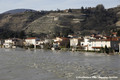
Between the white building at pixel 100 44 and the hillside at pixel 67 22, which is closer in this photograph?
the white building at pixel 100 44

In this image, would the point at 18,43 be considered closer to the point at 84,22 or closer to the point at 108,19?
the point at 84,22

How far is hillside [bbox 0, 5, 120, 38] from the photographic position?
109m

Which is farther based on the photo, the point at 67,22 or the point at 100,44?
the point at 67,22

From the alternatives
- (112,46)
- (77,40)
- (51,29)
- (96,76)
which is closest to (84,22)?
(51,29)

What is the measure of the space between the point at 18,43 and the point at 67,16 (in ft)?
148

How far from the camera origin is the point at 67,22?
120125 millimetres

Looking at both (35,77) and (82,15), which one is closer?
(35,77)

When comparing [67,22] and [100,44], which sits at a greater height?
[67,22]

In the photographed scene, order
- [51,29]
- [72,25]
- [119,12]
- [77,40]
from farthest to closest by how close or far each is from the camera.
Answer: [119,12] < [72,25] < [51,29] < [77,40]

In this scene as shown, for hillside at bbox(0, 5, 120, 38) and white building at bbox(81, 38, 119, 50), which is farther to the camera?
hillside at bbox(0, 5, 120, 38)

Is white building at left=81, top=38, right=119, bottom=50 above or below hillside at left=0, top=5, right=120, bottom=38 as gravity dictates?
below

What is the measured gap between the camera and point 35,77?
1850 cm

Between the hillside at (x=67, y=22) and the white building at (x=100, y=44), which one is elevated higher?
the hillside at (x=67, y=22)

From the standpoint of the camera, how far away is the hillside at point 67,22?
109 metres
